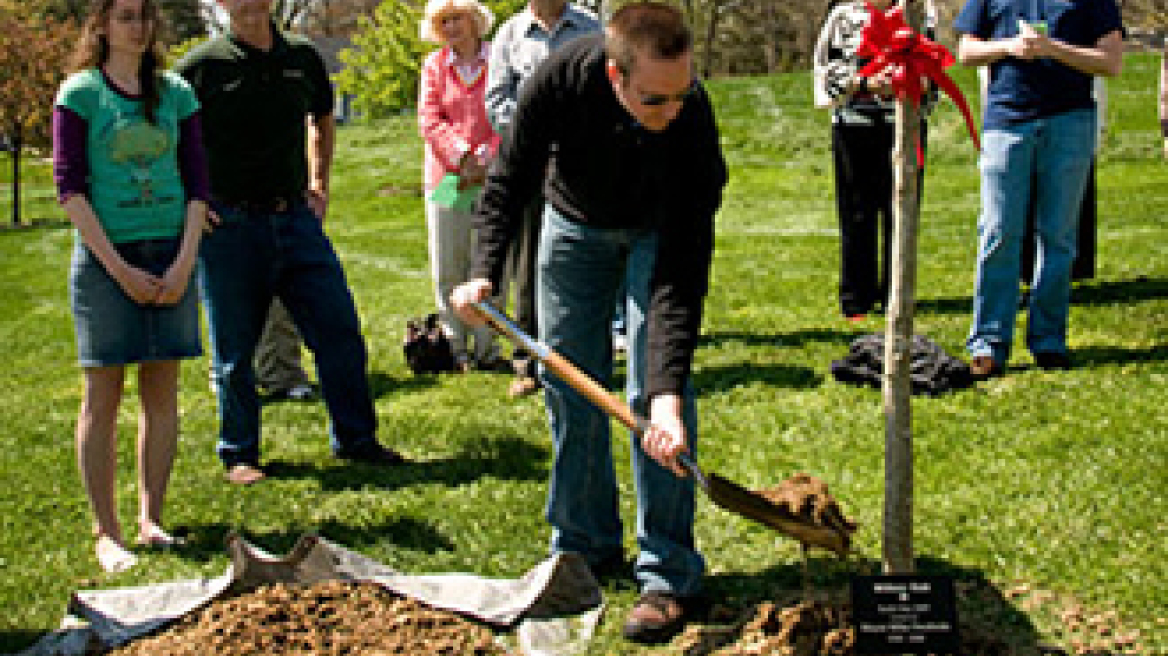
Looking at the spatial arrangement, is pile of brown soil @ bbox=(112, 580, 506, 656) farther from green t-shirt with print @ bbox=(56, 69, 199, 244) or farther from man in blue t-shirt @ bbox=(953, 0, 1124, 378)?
man in blue t-shirt @ bbox=(953, 0, 1124, 378)

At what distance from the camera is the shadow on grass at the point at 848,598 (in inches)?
147

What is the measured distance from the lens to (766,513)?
11.9ft

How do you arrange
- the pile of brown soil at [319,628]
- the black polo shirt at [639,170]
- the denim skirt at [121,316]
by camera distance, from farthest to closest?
the denim skirt at [121,316]
the pile of brown soil at [319,628]
the black polo shirt at [639,170]

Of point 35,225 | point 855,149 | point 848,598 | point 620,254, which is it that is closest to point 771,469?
point 848,598

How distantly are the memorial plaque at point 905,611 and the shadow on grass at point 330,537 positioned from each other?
1833 mm

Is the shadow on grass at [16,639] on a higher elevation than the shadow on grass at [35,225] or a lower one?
higher

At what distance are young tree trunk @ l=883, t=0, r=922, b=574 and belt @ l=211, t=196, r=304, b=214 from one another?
2.96m

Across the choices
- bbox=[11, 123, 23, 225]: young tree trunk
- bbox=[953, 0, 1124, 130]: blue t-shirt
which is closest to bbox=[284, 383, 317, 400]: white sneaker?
bbox=[953, 0, 1124, 130]: blue t-shirt

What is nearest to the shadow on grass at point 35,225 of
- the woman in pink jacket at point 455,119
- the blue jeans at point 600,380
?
the woman in pink jacket at point 455,119

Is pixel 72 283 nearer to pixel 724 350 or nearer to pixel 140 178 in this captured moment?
pixel 140 178

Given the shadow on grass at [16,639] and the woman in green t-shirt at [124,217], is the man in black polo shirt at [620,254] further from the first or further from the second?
the shadow on grass at [16,639]

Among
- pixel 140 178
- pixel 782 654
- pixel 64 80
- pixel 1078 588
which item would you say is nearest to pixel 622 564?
pixel 782 654

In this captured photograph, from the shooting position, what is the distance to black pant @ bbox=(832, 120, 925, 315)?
784cm

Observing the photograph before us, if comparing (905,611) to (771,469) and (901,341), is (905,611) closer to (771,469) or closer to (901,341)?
(901,341)
